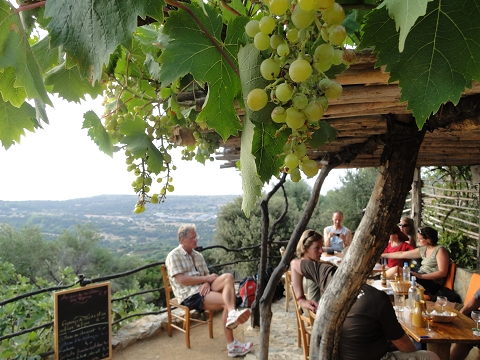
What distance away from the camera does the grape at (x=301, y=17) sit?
15.5 inches

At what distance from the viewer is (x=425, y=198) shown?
307 inches

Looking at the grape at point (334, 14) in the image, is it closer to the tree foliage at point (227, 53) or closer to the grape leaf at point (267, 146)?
the tree foliage at point (227, 53)

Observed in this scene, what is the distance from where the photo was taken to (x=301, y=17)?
0.40 m

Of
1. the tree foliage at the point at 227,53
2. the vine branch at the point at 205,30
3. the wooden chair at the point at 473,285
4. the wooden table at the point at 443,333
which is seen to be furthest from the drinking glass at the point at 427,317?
the vine branch at the point at 205,30

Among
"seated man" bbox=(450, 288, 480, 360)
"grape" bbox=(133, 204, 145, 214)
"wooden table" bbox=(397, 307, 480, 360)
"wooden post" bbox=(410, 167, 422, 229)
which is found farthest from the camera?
"wooden post" bbox=(410, 167, 422, 229)

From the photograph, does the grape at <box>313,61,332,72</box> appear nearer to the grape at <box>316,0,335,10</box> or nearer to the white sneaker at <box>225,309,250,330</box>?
the grape at <box>316,0,335,10</box>

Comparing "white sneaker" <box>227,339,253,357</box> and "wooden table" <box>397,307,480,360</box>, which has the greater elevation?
"wooden table" <box>397,307,480,360</box>

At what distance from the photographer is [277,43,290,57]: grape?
1.42 feet

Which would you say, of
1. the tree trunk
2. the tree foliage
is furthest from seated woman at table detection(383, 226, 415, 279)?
the tree foliage

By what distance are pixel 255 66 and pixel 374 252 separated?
1.62 m

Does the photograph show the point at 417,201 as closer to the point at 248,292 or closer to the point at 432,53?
the point at 248,292

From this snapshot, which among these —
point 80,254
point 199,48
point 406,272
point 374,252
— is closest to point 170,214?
point 80,254

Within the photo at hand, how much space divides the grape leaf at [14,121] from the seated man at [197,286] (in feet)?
13.6

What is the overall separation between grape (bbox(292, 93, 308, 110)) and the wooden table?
10.9 ft
